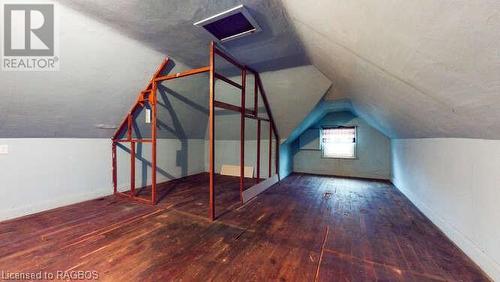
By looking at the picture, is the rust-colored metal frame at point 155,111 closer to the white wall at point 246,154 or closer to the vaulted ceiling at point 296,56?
the vaulted ceiling at point 296,56

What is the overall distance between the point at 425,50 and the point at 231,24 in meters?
1.98

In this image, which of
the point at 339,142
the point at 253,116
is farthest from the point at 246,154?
the point at 339,142

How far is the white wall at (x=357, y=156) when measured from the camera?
5809mm

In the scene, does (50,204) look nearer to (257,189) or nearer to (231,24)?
(257,189)

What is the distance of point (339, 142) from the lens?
6.39 metres

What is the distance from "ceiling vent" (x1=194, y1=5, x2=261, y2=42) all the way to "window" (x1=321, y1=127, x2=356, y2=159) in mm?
4985

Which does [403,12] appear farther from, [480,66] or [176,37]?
[176,37]

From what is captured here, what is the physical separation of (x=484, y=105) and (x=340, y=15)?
1179 millimetres

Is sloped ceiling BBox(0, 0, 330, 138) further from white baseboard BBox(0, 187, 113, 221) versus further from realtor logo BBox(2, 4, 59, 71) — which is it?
white baseboard BBox(0, 187, 113, 221)

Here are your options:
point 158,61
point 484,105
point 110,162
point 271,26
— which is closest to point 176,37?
point 158,61

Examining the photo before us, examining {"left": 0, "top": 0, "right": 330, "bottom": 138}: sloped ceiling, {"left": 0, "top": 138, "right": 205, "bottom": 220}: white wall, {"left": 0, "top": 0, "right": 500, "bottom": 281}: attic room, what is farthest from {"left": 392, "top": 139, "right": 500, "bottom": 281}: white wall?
{"left": 0, "top": 138, "right": 205, "bottom": 220}: white wall

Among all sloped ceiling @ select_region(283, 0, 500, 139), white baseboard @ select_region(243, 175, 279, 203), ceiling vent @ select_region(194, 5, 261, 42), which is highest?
ceiling vent @ select_region(194, 5, 261, 42)

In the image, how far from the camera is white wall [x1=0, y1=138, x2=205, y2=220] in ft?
8.74

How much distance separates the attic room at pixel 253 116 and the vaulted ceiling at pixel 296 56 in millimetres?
15
